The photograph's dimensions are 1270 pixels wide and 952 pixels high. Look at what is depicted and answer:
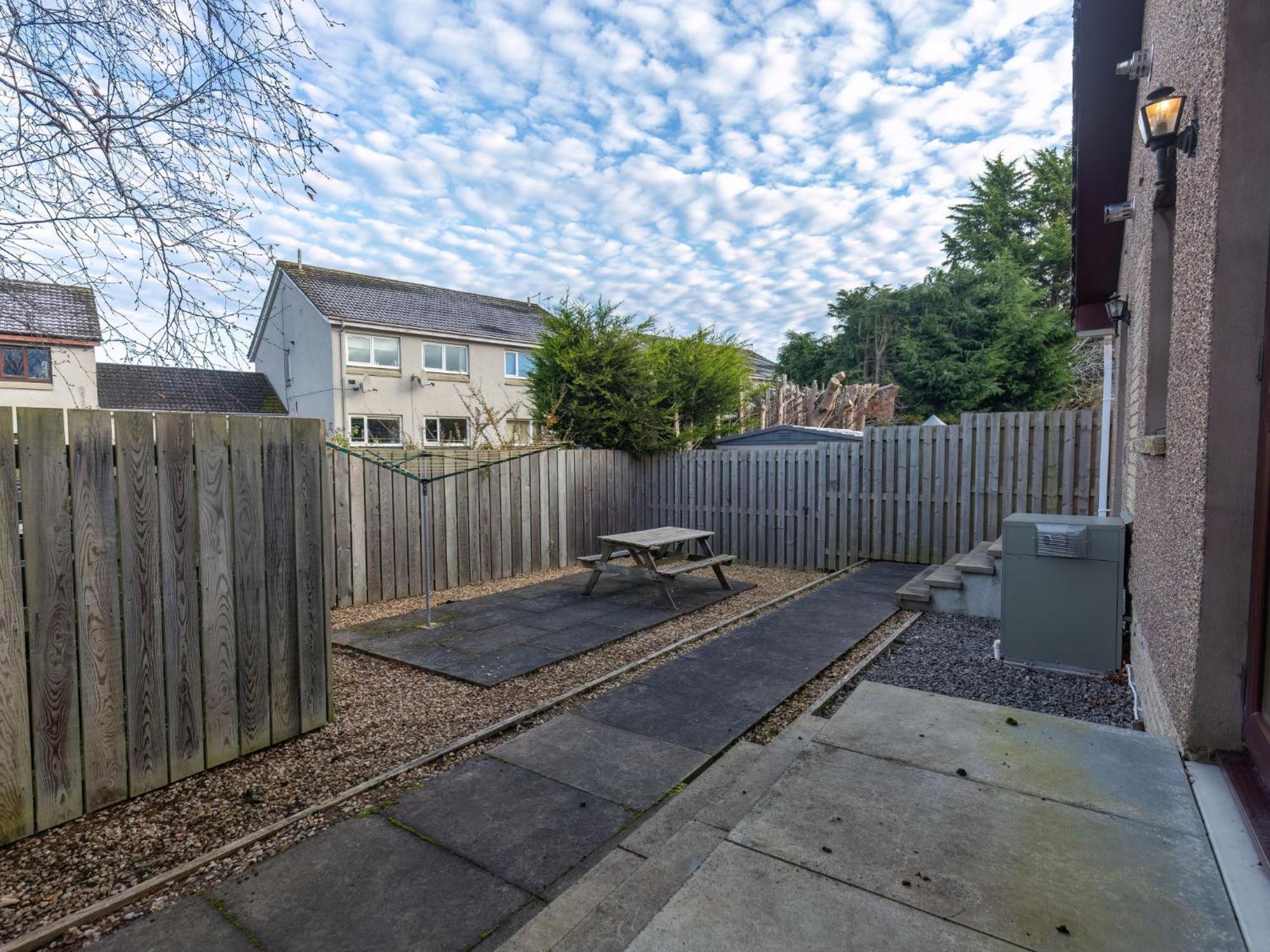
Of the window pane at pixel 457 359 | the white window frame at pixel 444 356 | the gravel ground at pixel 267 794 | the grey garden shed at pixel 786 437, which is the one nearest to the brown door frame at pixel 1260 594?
the gravel ground at pixel 267 794

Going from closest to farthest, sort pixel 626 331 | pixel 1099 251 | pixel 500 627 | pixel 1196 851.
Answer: pixel 1196 851 < pixel 500 627 < pixel 1099 251 < pixel 626 331

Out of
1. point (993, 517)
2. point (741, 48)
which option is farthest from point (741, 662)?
point (741, 48)

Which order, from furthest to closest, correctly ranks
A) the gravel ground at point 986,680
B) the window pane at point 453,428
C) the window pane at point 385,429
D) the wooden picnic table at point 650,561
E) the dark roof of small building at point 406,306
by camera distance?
the window pane at point 453,428 → the window pane at point 385,429 → the dark roof of small building at point 406,306 → the wooden picnic table at point 650,561 → the gravel ground at point 986,680

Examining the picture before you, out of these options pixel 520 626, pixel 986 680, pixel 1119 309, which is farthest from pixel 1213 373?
pixel 520 626

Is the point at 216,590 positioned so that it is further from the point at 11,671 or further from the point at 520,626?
the point at 520,626

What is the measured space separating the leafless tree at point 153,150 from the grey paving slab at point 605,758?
263cm

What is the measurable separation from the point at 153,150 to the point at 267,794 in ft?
10.0

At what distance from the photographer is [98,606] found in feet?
8.57

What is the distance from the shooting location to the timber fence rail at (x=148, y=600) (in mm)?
2434

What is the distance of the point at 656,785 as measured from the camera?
284 centimetres

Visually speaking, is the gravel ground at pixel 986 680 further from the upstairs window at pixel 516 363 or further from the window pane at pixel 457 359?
the upstairs window at pixel 516 363

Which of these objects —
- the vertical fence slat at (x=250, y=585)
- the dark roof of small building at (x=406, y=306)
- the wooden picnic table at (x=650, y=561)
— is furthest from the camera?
the dark roof of small building at (x=406, y=306)

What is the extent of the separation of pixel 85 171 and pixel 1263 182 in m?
4.46

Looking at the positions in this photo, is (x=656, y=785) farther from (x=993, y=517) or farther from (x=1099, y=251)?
(x=1099, y=251)
